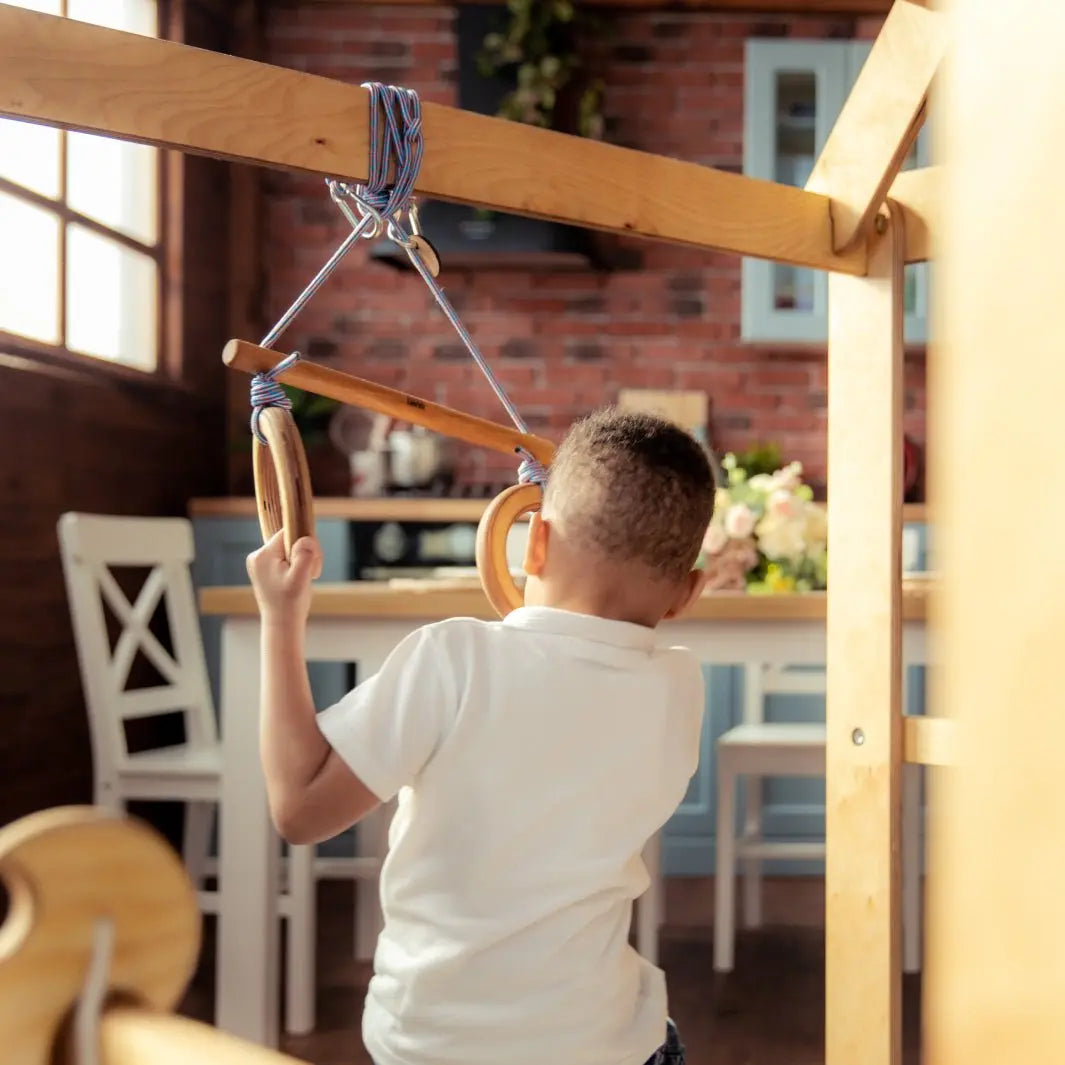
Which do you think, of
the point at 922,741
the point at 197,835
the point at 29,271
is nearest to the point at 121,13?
the point at 29,271

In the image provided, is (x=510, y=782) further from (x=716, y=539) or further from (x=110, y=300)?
(x=110, y=300)

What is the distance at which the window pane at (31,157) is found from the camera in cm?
323

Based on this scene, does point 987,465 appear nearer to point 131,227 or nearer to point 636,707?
point 636,707

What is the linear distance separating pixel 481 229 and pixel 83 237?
1.13 meters

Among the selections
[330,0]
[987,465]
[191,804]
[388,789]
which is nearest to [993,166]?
[987,465]

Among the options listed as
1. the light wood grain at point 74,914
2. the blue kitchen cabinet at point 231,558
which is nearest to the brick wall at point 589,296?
the blue kitchen cabinet at point 231,558

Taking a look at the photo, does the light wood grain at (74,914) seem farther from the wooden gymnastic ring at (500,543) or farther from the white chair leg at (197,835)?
the white chair leg at (197,835)

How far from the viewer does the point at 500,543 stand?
1.15 metres

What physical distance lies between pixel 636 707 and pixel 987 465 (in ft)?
2.37

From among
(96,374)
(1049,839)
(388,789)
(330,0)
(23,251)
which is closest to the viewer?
(1049,839)

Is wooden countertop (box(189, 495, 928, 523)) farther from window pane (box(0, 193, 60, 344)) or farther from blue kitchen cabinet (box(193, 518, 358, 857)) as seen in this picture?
window pane (box(0, 193, 60, 344))

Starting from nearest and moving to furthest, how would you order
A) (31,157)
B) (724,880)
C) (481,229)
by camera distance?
(724,880), (31,157), (481,229)

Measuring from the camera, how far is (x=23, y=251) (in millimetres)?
3344

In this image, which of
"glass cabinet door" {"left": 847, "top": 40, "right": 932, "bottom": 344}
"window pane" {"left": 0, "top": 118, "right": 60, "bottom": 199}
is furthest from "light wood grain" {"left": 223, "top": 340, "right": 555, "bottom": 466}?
"glass cabinet door" {"left": 847, "top": 40, "right": 932, "bottom": 344}
